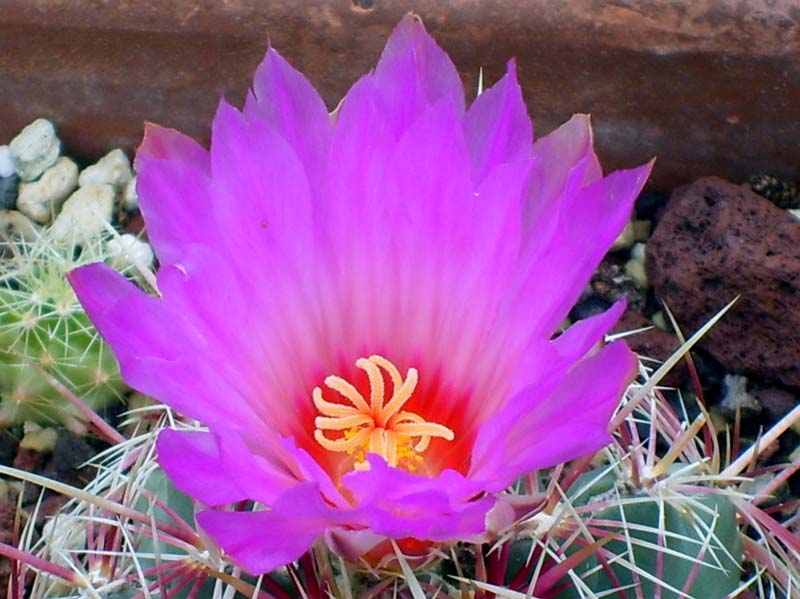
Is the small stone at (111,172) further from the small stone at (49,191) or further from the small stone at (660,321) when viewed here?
the small stone at (660,321)

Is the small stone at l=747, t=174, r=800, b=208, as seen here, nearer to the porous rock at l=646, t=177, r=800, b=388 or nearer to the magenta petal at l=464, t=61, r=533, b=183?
the porous rock at l=646, t=177, r=800, b=388

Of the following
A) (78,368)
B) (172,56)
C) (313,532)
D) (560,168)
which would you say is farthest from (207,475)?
(172,56)

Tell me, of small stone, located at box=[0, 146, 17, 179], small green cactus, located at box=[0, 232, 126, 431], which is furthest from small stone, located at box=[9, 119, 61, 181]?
small green cactus, located at box=[0, 232, 126, 431]

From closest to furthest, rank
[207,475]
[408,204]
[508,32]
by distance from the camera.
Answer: [207,475] < [408,204] < [508,32]

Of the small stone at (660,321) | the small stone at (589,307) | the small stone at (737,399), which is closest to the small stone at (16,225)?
the small stone at (589,307)

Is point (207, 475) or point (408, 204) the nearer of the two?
point (207, 475)

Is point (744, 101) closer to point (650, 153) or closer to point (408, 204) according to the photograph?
point (650, 153)
